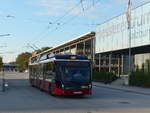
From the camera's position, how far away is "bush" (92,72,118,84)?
2130 inches

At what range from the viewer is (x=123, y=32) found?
→ 5603cm

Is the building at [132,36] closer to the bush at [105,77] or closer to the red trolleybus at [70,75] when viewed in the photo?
the bush at [105,77]

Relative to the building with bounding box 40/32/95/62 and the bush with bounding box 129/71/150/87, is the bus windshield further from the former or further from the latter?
the building with bounding box 40/32/95/62

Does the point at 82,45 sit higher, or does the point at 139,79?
the point at 82,45

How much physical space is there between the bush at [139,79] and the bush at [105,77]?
8912mm

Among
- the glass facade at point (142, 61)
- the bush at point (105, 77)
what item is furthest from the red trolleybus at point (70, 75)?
the glass facade at point (142, 61)

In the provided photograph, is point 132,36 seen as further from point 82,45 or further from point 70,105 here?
point 82,45

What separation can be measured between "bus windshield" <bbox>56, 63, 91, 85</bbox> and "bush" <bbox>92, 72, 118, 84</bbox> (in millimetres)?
30733

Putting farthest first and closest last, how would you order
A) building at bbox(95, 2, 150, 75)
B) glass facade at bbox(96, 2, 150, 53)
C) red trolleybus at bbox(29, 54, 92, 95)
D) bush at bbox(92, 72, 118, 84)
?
bush at bbox(92, 72, 118, 84) → building at bbox(95, 2, 150, 75) → glass facade at bbox(96, 2, 150, 53) → red trolleybus at bbox(29, 54, 92, 95)

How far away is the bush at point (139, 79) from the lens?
4106cm

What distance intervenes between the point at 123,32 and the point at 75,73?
111ft

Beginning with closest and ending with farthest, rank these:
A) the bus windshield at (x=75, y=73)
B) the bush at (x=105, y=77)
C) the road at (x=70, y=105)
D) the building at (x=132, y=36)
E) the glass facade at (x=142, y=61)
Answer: the road at (x=70, y=105) → the bus windshield at (x=75, y=73) → the building at (x=132, y=36) → the bush at (x=105, y=77) → the glass facade at (x=142, y=61)

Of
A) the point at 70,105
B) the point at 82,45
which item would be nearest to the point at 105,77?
the point at 70,105

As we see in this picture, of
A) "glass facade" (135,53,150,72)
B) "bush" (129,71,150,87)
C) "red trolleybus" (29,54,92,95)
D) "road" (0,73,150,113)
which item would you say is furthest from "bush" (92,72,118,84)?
"road" (0,73,150,113)
